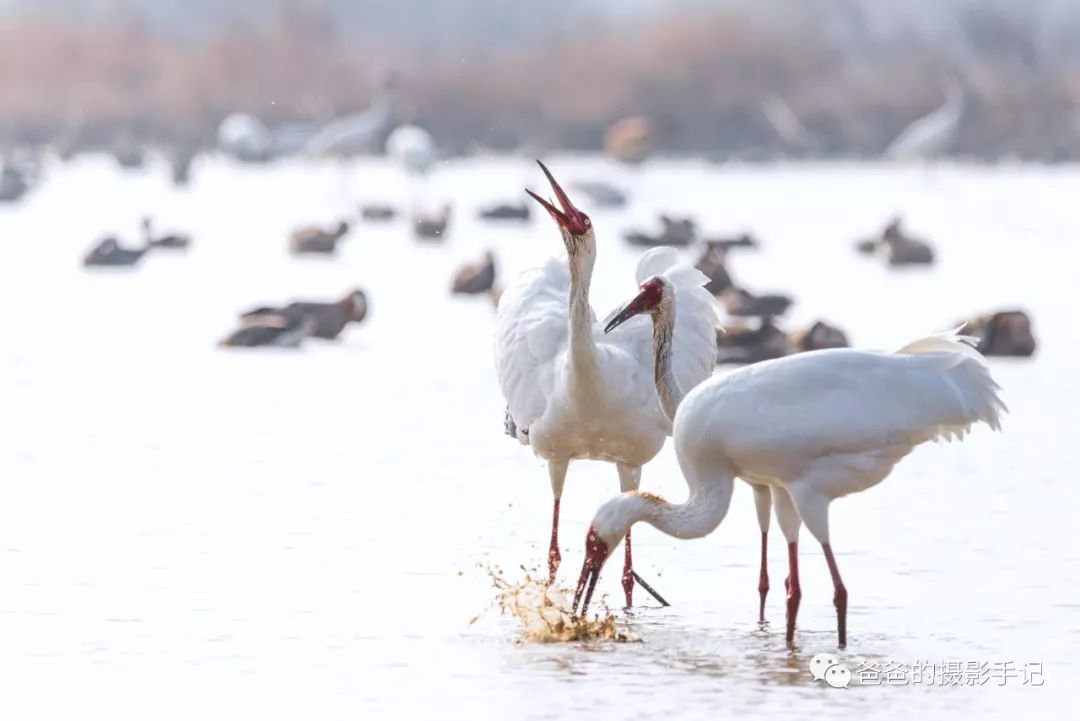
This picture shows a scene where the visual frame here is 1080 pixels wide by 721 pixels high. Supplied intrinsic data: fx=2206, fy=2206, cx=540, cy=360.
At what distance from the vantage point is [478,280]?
19.8m

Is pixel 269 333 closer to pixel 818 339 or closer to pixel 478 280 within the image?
pixel 818 339

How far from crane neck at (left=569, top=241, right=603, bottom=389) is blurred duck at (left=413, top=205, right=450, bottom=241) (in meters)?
18.4

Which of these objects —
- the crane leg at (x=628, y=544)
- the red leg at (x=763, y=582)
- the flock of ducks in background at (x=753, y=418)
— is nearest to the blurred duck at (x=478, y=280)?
the crane leg at (x=628, y=544)

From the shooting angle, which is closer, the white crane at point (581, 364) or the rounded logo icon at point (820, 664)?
the rounded logo icon at point (820, 664)

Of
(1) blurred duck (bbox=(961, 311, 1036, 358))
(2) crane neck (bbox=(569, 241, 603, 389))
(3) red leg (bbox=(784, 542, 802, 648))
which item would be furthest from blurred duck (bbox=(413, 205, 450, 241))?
(3) red leg (bbox=(784, 542, 802, 648))

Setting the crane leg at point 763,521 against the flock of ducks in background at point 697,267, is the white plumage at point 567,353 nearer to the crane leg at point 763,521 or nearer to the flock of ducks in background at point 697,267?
the flock of ducks in background at point 697,267

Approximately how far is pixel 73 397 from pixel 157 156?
131 ft

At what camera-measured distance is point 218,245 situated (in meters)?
26.7

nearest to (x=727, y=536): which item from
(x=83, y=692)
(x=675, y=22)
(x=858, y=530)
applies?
(x=858, y=530)

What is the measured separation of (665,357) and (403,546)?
69.4 inches

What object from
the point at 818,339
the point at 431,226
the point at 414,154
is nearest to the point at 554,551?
the point at 818,339

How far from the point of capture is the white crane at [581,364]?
7617 mm

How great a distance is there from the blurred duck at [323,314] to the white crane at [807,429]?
8948 millimetres

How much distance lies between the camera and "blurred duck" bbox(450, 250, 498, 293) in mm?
19766
